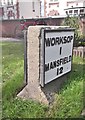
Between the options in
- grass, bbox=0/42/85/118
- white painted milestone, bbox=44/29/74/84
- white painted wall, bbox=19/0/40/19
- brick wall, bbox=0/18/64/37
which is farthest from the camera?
white painted wall, bbox=19/0/40/19

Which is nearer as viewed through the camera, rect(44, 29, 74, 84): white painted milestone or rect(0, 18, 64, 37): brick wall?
rect(44, 29, 74, 84): white painted milestone

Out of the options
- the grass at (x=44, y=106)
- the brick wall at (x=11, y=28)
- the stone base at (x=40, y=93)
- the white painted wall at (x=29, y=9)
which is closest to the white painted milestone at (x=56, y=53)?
the stone base at (x=40, y=93)

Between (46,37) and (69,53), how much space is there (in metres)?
1.12

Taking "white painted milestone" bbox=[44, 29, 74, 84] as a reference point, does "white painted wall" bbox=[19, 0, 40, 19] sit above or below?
above

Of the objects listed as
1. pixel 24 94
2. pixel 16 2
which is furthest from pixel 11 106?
pixel 16 2

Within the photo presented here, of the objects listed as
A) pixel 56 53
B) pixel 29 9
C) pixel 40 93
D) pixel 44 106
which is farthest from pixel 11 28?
pixel 44 106

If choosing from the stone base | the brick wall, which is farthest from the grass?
the brick wall

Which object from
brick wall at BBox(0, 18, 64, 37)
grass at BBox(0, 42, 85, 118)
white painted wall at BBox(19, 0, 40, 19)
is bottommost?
grass at BBox(0, 42, 85, 118)

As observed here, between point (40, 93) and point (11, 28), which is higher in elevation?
point (11, 28)

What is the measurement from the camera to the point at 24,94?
456 centimetres

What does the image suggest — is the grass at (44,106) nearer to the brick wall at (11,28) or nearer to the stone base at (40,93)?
the stone base at (40,93)

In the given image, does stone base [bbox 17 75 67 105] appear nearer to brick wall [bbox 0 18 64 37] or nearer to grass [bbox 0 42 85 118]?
grass [bbox 0 42 85 118]

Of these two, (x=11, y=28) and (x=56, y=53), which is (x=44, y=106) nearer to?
(x=56, y=53)

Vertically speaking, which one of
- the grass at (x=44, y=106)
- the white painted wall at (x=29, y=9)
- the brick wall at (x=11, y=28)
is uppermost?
the white painted wall at (x=29, y=9)
